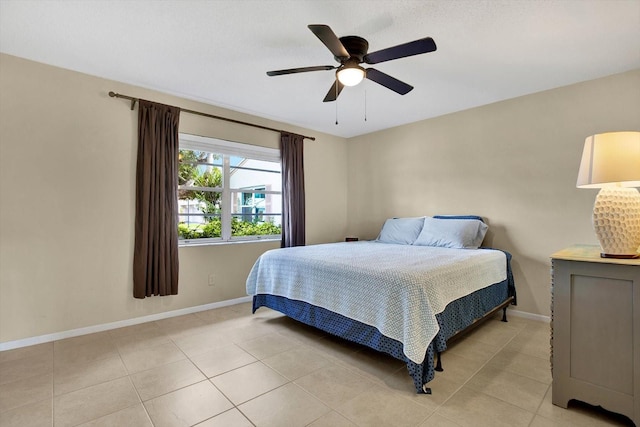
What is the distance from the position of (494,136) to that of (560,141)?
64cm

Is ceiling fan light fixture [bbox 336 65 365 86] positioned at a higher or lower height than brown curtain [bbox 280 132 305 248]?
higher

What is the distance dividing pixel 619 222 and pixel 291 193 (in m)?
3.35

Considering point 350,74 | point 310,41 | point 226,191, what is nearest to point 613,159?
point 350,74

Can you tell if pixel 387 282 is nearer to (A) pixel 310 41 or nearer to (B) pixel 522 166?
(A) pixel 310 41

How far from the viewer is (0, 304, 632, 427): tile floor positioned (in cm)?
166

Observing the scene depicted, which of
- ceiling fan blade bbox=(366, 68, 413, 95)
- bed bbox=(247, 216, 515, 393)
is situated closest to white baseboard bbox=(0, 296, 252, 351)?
bed bbox=(247, 216, 515, 393)

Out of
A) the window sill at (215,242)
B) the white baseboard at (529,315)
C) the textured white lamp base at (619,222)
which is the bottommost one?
the white baseboard at (529,315)

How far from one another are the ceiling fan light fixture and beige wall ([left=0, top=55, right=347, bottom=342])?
212cm

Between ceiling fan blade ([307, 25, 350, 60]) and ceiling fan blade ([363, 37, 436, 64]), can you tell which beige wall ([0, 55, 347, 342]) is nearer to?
ceiling fan blade ([307, 25, 350, 60])

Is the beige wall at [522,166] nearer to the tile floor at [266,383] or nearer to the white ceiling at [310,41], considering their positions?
the white ceiling at [310,41]

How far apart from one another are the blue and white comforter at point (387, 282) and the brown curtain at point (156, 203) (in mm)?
920

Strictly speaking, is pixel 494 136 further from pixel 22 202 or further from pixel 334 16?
pixel 22 202

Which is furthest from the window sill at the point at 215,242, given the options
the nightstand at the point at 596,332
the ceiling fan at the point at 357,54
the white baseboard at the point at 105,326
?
the nightstand at the point at 596,332

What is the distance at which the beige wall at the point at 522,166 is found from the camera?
9.73ft
